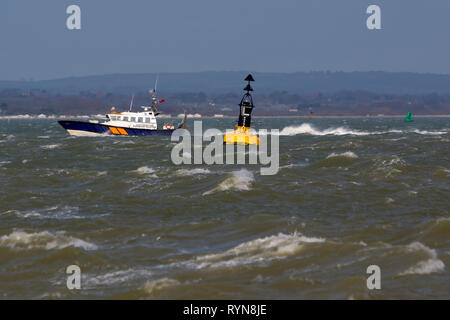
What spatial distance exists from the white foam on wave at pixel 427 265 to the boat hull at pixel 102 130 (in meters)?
57.3

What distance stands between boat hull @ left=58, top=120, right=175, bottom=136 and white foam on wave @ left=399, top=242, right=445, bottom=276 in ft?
188

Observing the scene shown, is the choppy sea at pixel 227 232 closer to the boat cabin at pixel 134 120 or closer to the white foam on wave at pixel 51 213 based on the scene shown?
the white foam on wave at pixel 51 213

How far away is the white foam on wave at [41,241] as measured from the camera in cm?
1984

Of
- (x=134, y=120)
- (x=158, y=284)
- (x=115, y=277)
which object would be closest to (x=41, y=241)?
(x=115, y=277)

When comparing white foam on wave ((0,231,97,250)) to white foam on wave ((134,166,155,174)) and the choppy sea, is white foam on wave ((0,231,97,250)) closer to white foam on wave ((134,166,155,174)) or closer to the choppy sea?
the choppy sea

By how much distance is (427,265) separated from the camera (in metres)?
17.2

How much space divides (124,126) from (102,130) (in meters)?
2.63

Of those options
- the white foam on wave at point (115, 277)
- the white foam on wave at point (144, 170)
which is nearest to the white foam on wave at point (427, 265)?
the white foam on wave at point (115, 277)

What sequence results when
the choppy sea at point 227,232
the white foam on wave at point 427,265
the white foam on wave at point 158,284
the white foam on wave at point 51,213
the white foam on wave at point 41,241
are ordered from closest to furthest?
the white foam on wave at point 158,284, the choppy sea at point 227,232, the white foam on wave at point 427,265, the white foam on wave at point 41,241, the white foam on wave at point 51,213

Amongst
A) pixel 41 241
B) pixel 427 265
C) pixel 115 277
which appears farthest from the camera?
pixel 41 241

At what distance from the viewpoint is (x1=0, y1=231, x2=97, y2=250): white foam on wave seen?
19844mm

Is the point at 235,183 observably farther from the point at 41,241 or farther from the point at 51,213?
the point at 41,241

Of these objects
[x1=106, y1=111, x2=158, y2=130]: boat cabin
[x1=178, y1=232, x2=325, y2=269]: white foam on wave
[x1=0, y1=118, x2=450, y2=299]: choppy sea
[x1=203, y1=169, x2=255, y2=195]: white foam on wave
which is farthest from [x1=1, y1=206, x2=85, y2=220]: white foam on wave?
[x1=106, y1=111, x2=158, y2=130]: boat cabin

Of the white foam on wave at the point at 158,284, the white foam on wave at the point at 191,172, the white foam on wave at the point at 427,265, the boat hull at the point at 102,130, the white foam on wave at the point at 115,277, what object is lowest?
the boat hull at the point at 102,130
